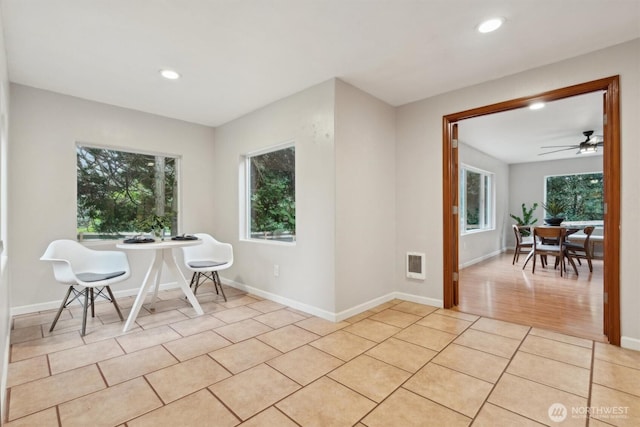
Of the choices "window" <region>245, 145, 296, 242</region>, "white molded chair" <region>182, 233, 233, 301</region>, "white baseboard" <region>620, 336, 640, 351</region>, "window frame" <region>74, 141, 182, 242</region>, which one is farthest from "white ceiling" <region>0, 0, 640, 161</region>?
"white baseboard" <region>620, 336, 640, 351</region>

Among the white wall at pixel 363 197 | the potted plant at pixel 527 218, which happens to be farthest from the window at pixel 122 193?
the potted plant at pixel 527 218

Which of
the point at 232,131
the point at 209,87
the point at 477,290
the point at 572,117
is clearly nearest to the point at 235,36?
the point at 209,87

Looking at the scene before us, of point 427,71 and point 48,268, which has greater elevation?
point 427,71

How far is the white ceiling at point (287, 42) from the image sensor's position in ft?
6.54

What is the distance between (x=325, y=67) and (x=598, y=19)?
6.44ft

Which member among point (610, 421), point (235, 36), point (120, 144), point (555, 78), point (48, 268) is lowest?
point (610, 421)

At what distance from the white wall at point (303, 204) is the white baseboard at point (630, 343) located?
227 cm

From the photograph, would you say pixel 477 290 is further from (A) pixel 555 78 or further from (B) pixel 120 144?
(B) pixel 120 144

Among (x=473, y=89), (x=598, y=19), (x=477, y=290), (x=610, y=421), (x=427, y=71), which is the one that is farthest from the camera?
(x=477, y=290)

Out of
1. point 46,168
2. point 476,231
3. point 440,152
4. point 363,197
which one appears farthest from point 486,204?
point 46,168

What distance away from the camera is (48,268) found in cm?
331

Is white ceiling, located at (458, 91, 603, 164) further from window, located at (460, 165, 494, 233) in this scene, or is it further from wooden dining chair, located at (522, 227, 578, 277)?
wooden dining chair, located at (522, 227, 578, 277)

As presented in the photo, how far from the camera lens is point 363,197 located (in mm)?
3311

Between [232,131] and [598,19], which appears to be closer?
[598,19]
